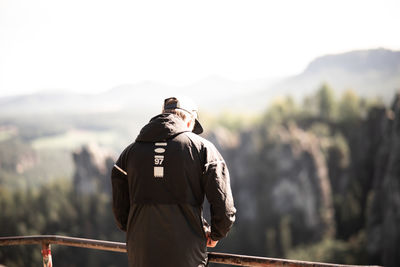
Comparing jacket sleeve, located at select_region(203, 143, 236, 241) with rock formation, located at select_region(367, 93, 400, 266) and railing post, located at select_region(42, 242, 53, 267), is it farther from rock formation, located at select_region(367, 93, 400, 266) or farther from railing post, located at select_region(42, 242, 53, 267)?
rock formation, located at select_region(367, 93, 400, 266)

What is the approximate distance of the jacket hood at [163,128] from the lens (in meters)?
2.92

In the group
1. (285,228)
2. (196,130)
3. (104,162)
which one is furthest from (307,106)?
(196,130)

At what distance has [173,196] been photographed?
2.88 meters

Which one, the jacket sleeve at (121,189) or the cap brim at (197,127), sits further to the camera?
the cap brim at (197,127)

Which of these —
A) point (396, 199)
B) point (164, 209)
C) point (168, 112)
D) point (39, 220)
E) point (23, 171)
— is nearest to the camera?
point (164, 209)

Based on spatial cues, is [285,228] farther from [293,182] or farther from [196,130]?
[196,130]

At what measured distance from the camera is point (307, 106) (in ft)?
275

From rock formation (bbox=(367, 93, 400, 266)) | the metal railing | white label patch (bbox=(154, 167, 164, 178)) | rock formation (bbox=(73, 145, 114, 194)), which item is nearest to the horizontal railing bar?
the metal railing

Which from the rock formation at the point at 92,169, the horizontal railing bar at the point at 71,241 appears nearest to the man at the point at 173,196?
the horizontal railing bar at the point at 71,241

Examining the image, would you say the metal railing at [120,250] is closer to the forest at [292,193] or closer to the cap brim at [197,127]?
the cap brim at [197,127]

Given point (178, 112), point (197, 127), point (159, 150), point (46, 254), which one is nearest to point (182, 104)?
point (178, 112)

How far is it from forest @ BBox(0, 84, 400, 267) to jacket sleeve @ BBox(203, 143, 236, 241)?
45131 mm

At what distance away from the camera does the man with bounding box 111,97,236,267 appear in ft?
9.34

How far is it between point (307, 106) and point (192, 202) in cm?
8382
